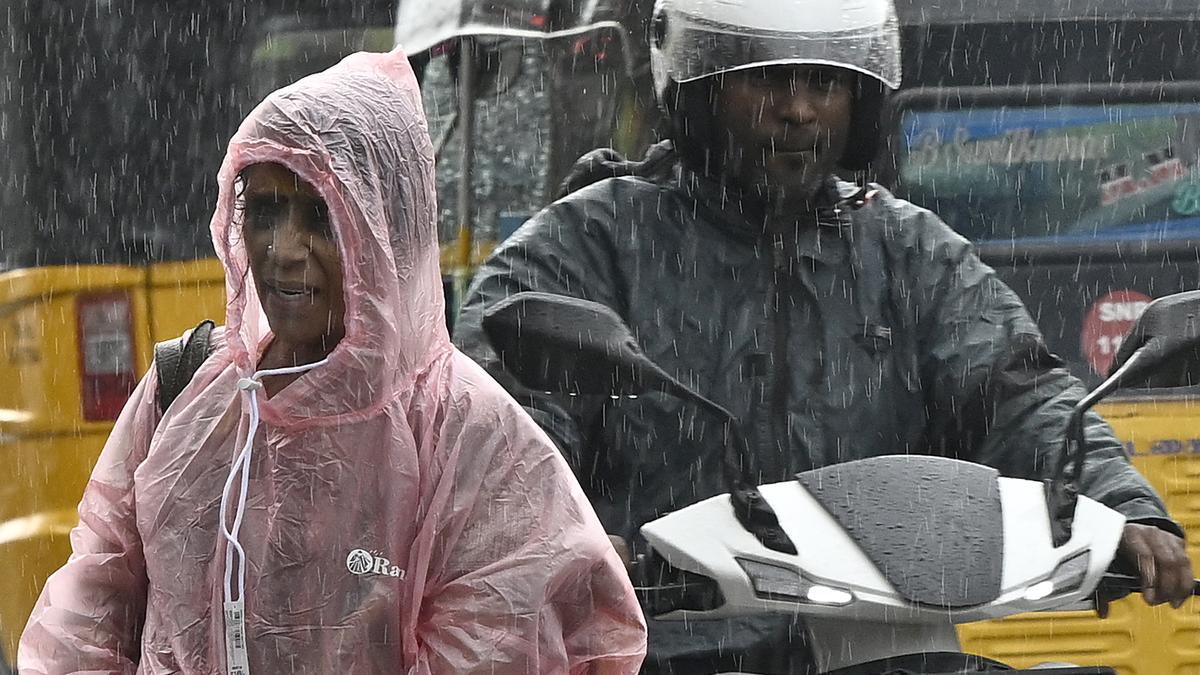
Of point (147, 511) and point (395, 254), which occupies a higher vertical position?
point (395, 254)

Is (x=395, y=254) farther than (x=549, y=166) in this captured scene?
No

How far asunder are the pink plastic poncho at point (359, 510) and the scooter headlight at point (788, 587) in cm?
53

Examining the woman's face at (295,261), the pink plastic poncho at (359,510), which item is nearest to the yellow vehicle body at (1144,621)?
the pink plastic poncho at (359,510)

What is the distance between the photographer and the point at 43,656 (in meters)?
2.60

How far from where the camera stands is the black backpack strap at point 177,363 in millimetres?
2689

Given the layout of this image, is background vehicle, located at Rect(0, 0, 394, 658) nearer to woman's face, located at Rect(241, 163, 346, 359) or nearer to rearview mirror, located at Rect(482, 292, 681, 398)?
rearview mirror, located at Rect(482, 292, 681, 398)

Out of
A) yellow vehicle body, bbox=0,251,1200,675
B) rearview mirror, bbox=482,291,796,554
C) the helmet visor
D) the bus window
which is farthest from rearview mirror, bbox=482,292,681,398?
the bus window

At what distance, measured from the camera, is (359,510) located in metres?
2.49

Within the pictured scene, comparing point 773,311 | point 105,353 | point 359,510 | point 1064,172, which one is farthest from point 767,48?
point 105,353

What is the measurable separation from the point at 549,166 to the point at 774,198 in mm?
1861

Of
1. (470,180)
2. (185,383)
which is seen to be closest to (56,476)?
(470,180)

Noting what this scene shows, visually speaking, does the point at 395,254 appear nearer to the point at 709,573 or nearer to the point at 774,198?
the point at 709,573

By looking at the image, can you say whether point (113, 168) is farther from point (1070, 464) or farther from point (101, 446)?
point (1070, 464)

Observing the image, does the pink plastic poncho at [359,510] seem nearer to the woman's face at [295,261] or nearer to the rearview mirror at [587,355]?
the woman's face at [295,261]
